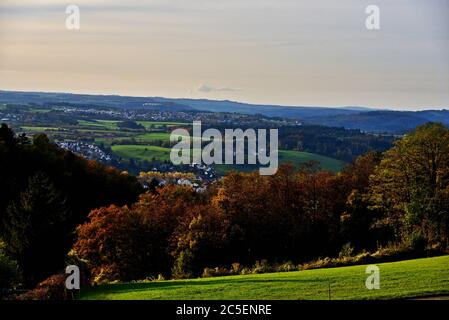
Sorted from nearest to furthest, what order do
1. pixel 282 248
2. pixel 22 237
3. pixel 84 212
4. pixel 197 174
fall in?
pixel 22 237
pixel 282 248
pixel 84 212
pixel 197 174

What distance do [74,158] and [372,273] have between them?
133 ft

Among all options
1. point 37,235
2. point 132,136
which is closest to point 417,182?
point 37,235

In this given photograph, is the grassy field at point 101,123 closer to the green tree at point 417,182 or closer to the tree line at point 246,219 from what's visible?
the tree line at point 246,219

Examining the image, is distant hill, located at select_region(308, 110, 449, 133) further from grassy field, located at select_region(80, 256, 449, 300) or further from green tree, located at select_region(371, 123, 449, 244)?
grassy field, located at select_region(80, 256, 449, 300)

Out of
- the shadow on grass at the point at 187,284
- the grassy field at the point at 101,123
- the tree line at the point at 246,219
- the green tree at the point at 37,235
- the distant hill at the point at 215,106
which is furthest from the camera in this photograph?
the grassy field at the point at 101,123

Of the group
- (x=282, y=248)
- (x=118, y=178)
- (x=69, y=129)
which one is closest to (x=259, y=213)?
(x=282, y=248)

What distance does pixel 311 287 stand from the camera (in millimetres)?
14531

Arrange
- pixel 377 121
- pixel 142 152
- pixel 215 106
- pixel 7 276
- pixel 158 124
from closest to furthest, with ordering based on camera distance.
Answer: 1. pixel 7 276
2. pixel 215 106
3. pixel 142 152
4. pixel 158 124
5. pixel 377 121

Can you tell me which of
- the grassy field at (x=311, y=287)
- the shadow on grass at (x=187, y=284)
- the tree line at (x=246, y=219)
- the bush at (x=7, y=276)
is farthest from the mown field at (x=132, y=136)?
the grassy field at (x=311, y=287)

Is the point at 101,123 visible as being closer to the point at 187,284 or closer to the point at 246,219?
the point at 246,219

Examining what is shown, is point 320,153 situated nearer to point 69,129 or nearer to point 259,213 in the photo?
point 69,129

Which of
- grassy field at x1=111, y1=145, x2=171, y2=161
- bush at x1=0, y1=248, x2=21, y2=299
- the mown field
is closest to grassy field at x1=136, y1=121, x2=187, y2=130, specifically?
the mown field

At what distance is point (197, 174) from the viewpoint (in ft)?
244

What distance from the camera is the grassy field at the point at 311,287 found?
1354cm
